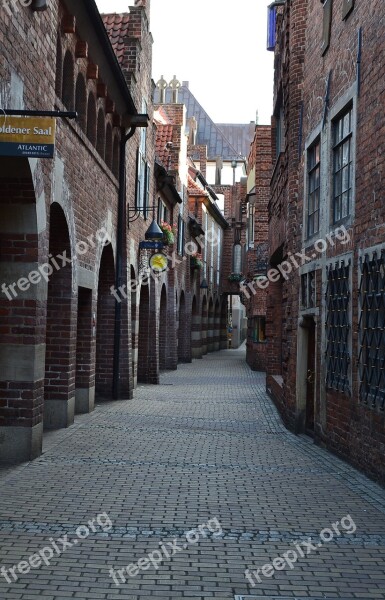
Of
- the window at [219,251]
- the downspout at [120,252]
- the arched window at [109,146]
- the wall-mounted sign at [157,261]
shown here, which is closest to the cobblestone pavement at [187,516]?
the downspout at [120,252]

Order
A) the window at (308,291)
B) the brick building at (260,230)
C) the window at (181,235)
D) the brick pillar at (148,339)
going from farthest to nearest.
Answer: the window at (181,235), the brick building at (260,230), the brick pillar at (148,339), the window at (308,291)

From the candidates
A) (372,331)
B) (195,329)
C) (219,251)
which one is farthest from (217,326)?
(372,331)

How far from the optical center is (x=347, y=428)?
9555 mm

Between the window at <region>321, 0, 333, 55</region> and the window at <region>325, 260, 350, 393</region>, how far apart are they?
11.4 ft

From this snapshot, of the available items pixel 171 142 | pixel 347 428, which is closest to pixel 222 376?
pixel 171 142

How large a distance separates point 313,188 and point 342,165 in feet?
6.52

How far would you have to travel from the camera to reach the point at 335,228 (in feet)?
34.4

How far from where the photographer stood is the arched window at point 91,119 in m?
13.2

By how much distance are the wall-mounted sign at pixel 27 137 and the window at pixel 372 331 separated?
3.75 m

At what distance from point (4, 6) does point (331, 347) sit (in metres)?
6.16

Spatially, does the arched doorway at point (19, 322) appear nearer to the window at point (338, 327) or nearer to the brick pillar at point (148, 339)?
the window at point (338, 327)

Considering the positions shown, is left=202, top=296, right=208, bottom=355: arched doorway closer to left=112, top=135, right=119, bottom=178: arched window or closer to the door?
left=112, top=135, right=119, bottom=178: arched window

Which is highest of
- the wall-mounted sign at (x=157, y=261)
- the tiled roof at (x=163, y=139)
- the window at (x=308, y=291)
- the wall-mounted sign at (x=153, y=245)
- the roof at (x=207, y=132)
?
the roof at (x=207, y=132)

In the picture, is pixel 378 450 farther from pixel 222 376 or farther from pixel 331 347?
pixel 222 376
